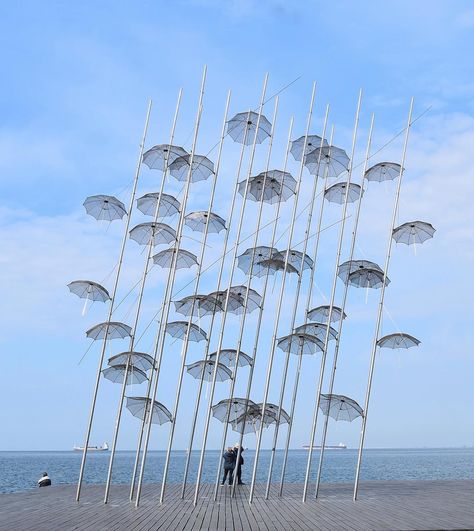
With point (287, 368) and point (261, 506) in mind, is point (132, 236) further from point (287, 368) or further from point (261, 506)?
point (261, 506)

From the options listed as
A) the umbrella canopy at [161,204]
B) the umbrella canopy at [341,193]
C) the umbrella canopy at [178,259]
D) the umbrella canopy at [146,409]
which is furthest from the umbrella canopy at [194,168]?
the umbrella canopy at [146,409]

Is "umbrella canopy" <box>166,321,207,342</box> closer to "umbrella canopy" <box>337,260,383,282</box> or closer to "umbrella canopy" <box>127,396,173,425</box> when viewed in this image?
"umbrella canopy" <box>127,396,173,425</box>

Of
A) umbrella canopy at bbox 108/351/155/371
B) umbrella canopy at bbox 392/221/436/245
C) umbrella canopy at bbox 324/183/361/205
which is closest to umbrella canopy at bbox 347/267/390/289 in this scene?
umbrella canopy at bbox 392/221/436/245

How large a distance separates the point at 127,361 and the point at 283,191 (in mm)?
8372

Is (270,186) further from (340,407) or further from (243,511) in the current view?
(243,511)

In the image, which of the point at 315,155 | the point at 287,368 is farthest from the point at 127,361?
the point at 315,155

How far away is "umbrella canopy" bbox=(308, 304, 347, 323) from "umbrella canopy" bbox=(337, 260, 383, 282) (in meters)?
1.14

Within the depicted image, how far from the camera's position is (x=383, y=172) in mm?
25609

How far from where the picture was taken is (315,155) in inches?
1048

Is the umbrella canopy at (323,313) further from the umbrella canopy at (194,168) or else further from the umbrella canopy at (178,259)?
the umbrella canopy at (194,168)

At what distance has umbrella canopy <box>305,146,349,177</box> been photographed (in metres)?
26.6

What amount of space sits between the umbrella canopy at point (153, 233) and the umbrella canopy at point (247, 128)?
4.54 metres

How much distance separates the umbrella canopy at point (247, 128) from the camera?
25766 mm

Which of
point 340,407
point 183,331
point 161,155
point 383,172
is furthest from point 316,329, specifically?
point 161,155
